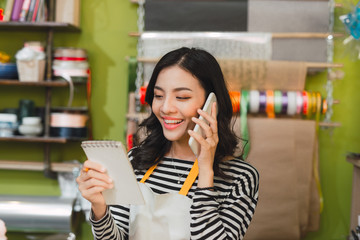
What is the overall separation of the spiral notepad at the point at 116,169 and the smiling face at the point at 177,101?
23 centimetres

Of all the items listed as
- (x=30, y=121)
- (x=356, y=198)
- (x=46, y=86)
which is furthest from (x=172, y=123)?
(x=46, y=86)

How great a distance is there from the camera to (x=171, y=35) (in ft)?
8.85

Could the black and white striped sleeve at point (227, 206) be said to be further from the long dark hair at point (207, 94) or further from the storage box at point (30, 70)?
the storage box at point (30, 70)

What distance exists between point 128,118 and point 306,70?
111 centimetres

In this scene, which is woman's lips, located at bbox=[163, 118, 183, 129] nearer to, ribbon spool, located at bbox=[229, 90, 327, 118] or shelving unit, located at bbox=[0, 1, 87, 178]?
ribbon spool, located at bbox=[229, 90, 327, 118]

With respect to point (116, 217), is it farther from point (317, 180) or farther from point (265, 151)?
point (317, 180)

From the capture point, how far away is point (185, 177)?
56.8 inches

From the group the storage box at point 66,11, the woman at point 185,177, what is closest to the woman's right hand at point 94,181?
the woman at point 185,177

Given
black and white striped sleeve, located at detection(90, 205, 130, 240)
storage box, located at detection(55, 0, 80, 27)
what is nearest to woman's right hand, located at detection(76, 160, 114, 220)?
black and white striped sleeve, located at detection(90, 205, 130, 240)

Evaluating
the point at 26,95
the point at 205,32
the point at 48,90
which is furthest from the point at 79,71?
the point at 205,32

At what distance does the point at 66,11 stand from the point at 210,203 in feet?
6.47

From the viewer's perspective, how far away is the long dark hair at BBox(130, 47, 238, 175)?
4.68ft

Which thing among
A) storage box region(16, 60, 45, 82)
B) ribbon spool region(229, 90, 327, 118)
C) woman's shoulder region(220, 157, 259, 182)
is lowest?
A: woman's shoulder region(220, 157, 259, 182)

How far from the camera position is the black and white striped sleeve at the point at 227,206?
127cm
